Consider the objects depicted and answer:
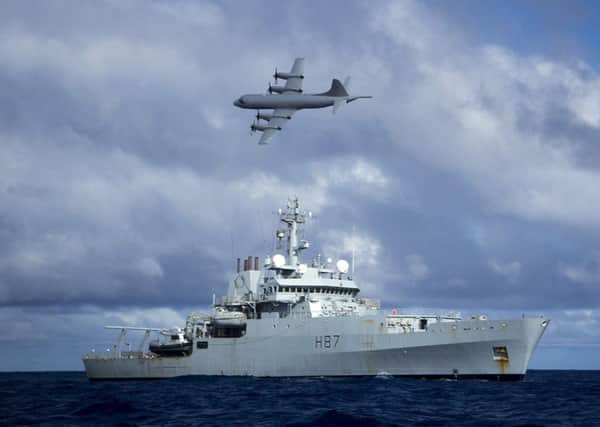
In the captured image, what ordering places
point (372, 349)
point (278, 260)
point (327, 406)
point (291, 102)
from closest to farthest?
1. point (327, 406)
2. point (372, 349)
3. point (291, 102)
4. point (278, 260)

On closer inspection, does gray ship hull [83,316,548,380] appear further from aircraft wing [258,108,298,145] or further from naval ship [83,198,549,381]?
aircraft wing [258,108,298,145]

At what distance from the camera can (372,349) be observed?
4262 centimetres

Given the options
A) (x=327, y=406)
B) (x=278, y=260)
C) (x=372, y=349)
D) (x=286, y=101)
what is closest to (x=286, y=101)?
(x=286, y=101)

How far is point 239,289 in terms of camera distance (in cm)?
5272

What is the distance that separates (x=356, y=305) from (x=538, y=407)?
18.9 meters

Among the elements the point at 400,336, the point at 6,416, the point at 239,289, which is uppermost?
the point at 239,289

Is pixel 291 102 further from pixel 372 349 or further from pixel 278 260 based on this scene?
pixel 372 349

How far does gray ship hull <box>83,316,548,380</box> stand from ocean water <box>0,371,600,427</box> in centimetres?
105

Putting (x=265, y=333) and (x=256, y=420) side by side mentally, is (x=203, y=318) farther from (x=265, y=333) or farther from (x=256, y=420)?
(x=256, y=420)

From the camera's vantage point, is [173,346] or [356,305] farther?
[173,346]

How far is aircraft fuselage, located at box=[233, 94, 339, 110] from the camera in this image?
44.8 meters

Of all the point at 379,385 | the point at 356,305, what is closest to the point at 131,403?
the point at 379,385

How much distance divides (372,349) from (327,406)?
13.8 metres

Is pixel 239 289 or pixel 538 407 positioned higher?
pixel 239 289
